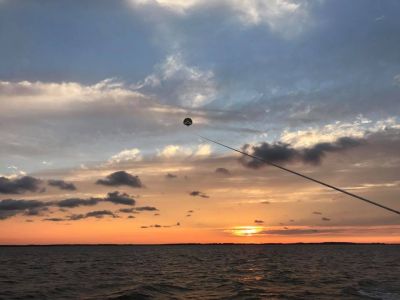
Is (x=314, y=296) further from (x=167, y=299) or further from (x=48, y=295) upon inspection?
(x=48, y=295)

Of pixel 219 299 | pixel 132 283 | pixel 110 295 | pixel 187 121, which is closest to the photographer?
pixel 187 121

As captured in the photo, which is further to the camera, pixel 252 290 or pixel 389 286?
pixel 389 286

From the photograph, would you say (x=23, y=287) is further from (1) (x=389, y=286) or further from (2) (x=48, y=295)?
(1) (x=389, y=286)

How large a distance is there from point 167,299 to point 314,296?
1253 centimetres

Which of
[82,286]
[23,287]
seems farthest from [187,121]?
[23,287]

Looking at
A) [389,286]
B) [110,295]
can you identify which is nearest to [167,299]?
[110,295]

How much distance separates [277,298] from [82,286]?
21584 mm

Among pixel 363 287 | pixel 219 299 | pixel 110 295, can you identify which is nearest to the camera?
pixel 219 299

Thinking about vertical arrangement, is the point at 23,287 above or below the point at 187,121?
below

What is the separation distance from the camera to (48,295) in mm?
43750

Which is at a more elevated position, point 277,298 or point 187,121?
point 187,121

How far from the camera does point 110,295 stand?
42000 millimetres

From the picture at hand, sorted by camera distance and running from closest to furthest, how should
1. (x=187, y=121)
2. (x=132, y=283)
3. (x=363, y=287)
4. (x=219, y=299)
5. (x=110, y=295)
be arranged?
1. (x=187, y=121)
2. (x=219, y=299)
3. (x=110, y=295)
4. (x=363, y=287)
5. (x=132, y=283)

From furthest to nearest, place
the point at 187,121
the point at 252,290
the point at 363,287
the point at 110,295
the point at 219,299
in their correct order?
the point at 363,287 → the point at 252,290 → the point at 110,295 → the point at 219,299 → the point at 187,121
